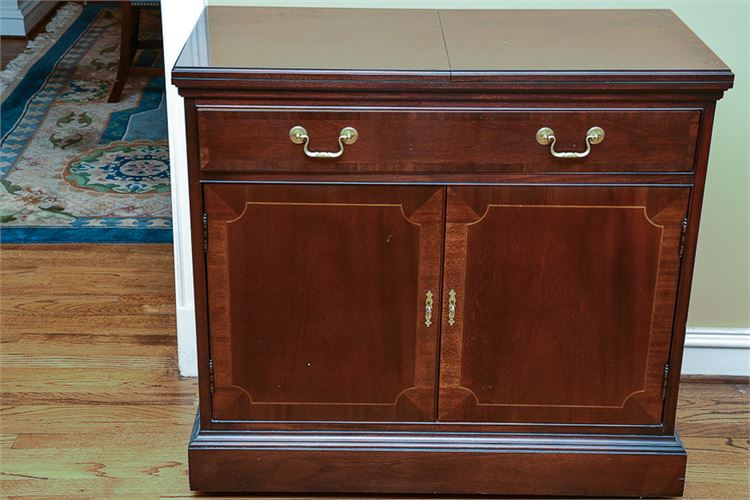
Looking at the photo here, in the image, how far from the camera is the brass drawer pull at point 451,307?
189 centimetres

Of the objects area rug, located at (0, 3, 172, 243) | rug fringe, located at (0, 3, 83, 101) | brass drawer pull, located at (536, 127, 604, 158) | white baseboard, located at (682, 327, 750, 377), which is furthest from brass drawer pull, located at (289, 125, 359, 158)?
rug fringe, located at (0, 3, 83, 101)

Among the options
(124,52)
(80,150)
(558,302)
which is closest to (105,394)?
(558,302)

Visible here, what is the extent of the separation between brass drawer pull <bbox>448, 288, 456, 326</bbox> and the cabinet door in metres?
0.02

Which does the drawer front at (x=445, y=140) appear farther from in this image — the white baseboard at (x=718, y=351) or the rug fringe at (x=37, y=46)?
the rug fringe at (x=37, y=46)

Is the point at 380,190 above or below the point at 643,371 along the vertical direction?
above

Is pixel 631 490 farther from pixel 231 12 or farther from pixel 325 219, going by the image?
pixel 231 12

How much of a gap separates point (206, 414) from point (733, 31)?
4.42 ft

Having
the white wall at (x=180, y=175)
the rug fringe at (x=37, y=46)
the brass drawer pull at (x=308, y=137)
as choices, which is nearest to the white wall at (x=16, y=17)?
the rug fringe at (x=37, y=46)

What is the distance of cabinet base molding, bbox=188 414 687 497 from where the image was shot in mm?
2006

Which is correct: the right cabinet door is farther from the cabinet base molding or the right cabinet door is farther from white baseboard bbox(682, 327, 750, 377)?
white baseboard bbox(682, 327, 750, 377)

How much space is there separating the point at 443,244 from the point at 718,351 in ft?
3.20

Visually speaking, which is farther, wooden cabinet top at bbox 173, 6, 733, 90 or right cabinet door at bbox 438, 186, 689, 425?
right cabinet door at bbox 438, 186, 689, 425

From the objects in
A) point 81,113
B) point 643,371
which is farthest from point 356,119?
point 81,113

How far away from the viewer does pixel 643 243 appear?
1.84 metres
